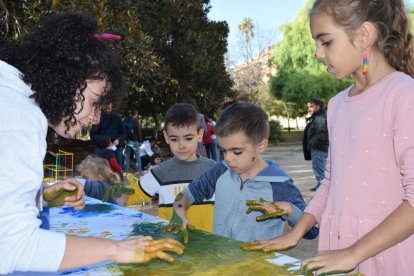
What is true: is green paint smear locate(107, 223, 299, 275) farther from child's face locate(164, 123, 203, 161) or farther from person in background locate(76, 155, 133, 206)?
A: child's face locate(164, 123, 203, 161)

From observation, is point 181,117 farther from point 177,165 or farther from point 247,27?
point 247,27

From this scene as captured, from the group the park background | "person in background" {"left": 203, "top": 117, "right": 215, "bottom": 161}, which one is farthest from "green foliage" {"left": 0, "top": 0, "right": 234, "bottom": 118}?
"person in background" {"left": 203, "top": 117, "right": 215, "bottom": 161}

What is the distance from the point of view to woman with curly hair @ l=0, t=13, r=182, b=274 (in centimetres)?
112

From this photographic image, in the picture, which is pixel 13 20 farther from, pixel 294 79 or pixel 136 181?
pixel 294 79

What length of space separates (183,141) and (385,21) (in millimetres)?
1814

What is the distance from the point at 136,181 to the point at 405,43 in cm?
197

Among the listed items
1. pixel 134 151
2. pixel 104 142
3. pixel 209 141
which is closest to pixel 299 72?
pixel 134 151

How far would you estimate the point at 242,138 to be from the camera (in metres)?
2.40

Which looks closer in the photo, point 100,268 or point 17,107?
point 17,107

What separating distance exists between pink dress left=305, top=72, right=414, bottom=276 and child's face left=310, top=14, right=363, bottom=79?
127 millimetres

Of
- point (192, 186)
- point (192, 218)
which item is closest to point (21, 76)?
point (192, 186)

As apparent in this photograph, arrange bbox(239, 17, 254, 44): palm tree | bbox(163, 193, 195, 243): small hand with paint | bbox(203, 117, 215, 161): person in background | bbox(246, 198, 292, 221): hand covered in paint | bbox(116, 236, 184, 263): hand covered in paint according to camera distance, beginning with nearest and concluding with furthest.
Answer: bbox(116, 236, 184, 263): hand covered in paint → bbox(246, 198, 292, 221): hand covered in paint → bbox(163, 193, 195, 243): small hand with paint → bbox(203, 117, 215, 161): person in background → bbox(239, 17, 254, 44): palm tree

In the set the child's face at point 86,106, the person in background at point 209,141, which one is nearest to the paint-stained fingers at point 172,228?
the child's face at point 86,106

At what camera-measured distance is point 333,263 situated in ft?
4.42
